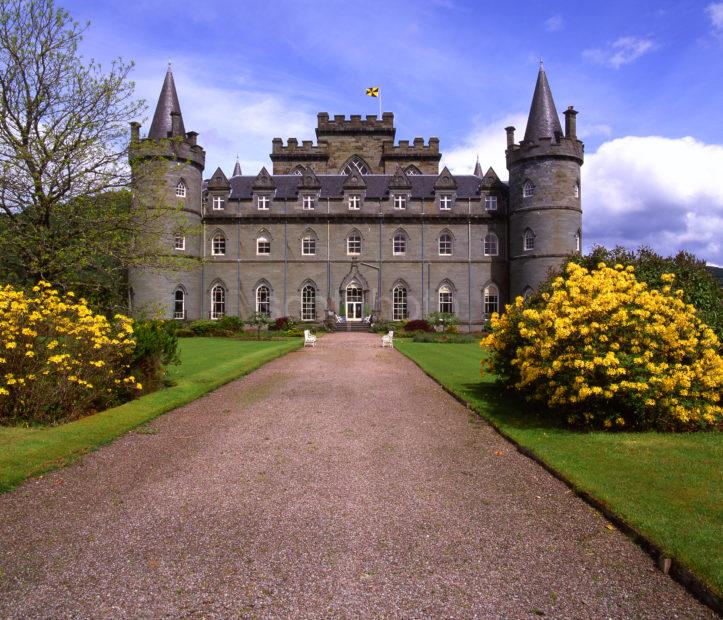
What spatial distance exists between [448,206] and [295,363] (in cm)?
2819

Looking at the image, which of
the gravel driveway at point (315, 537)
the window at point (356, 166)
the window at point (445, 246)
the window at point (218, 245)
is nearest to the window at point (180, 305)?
the window at point (218, 245)

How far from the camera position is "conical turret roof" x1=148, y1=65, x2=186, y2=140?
135 feet

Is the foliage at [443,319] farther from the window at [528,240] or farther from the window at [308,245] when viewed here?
the window at [308,245]

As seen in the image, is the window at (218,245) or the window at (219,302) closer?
the window at (219,302)

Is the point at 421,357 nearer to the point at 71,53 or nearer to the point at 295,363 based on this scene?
the point at 295,363

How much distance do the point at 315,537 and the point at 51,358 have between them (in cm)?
653

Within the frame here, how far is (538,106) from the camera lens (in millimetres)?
41906

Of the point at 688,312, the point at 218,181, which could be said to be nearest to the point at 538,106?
the point at 218,181

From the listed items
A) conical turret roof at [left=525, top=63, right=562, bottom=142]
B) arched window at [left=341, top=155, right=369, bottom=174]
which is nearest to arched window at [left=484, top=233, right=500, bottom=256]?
conical turret roof at [left=525, top=63, right=562, bottom=142]

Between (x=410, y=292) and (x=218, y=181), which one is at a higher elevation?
(x=218, y=181)

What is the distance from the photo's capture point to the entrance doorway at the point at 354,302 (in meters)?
45.4

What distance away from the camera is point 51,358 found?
9797 millimetres

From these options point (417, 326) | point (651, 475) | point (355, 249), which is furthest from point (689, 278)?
point (355, 249)

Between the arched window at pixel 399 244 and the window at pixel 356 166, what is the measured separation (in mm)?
10405
